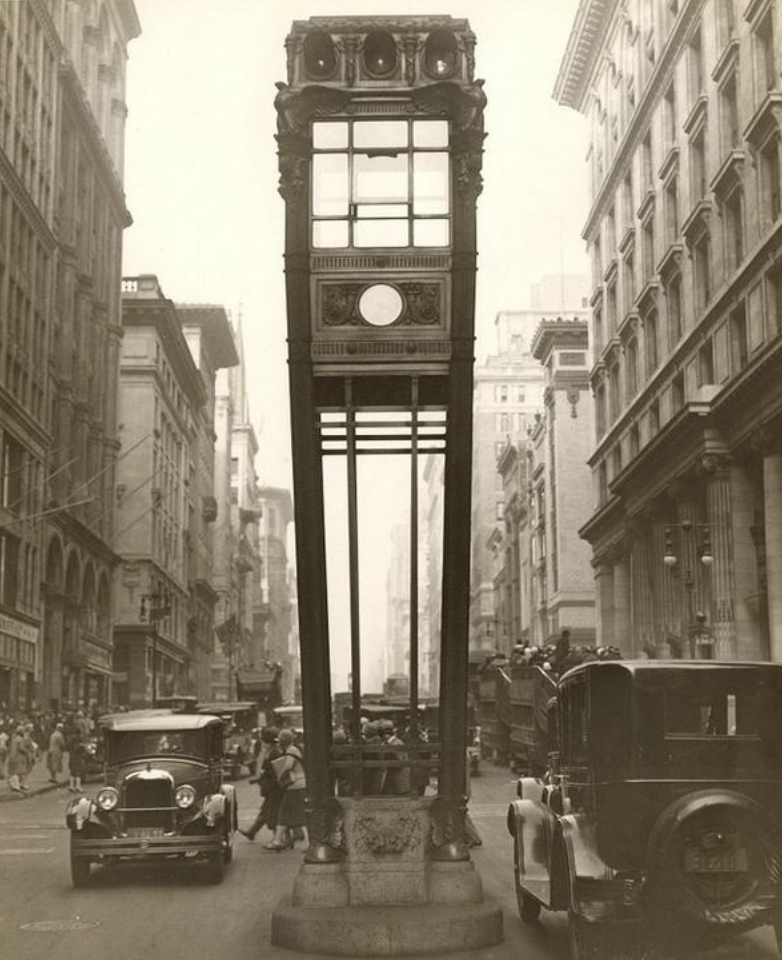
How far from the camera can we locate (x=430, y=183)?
1252 cm

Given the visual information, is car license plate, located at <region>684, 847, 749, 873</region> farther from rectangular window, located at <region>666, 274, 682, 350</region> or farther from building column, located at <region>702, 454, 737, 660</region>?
rectangular window, located at <region>666, 274, 682, 350</region>

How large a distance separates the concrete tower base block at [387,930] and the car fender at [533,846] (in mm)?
596

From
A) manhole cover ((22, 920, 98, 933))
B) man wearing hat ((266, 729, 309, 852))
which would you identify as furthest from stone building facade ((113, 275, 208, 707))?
manhole cover ((22, 920, 98, 933))

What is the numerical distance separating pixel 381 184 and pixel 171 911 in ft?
27.3

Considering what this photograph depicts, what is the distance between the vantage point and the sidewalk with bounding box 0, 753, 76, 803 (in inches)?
1309

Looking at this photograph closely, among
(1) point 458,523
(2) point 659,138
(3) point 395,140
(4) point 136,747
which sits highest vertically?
(2) point 659,138

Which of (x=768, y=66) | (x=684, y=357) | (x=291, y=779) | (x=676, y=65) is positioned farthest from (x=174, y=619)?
(x=291, y=779)

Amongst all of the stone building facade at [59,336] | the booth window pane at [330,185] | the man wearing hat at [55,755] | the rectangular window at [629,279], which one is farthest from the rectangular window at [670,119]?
the booth window pane at [330,185]

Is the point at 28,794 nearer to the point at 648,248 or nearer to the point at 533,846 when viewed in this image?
the point at 533,846

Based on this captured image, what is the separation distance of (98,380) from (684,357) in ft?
90.4

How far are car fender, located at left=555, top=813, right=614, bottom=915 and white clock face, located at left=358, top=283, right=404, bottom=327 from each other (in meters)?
4.74

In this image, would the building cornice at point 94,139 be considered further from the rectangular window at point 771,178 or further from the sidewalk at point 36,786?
the rectangular window at point 771,178

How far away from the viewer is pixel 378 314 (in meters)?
12.5

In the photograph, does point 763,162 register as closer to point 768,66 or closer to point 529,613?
point 768,66
